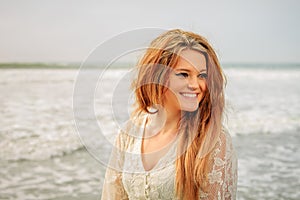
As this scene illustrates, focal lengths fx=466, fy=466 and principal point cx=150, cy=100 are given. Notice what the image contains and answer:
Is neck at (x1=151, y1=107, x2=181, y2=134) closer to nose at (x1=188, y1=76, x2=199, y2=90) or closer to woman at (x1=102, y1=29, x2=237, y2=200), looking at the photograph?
woman at (x1=102, y1=29, x2=237, y2=200)

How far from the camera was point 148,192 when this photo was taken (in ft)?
5.30

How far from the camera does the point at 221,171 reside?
5.12 feet

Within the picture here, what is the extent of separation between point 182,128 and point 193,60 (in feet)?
0.88

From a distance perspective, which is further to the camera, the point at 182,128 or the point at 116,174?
the point at 116,174

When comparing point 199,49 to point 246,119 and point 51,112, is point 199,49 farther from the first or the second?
point 51,112

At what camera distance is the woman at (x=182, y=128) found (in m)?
1.52

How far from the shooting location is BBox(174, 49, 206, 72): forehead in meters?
1.50

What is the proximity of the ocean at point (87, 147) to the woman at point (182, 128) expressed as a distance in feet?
0.42

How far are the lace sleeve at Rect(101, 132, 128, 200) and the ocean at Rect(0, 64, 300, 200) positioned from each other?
0.07m

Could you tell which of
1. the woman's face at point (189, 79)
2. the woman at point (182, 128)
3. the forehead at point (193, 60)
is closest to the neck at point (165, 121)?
the woman at point (182, 128)

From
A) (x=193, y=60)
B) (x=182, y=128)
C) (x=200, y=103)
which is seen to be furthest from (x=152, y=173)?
(x=193, y=60)

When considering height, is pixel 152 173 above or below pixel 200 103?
below

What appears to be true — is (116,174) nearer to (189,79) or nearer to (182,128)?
(182,128)

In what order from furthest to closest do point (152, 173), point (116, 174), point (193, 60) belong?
1. point (116, 174)
2. point (152, 173)
3. point (193, 60)
